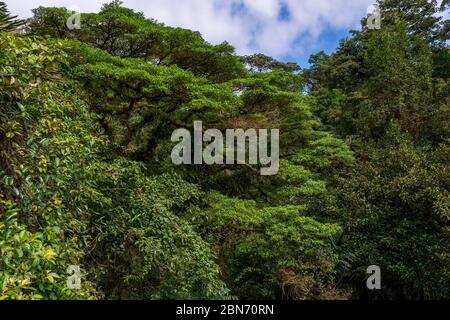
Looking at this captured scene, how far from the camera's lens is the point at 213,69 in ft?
29.4

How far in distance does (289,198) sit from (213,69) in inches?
131

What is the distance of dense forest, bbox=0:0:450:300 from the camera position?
115 inches

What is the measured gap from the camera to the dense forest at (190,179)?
115 inches

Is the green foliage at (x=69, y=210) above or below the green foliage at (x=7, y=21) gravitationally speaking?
below

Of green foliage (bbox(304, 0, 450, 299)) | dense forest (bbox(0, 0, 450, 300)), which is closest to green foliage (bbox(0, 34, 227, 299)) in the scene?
dense forest (bbox(0, 0, 450, 300))

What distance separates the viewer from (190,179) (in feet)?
26.1

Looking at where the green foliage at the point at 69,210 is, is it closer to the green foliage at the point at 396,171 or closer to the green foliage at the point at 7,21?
the green foliage at the point at 7,21

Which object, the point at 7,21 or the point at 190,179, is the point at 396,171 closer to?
the point at 190,179

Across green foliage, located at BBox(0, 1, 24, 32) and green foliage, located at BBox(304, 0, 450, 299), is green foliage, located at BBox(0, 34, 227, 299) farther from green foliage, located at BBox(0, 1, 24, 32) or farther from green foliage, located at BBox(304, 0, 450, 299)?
green foliage, located at BBox(304, 0, 450, 299)

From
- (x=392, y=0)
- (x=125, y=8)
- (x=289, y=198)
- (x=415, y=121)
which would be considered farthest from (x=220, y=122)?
(x=392, y=0)

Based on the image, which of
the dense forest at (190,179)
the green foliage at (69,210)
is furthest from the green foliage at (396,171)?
the green foliage at (69,210)
